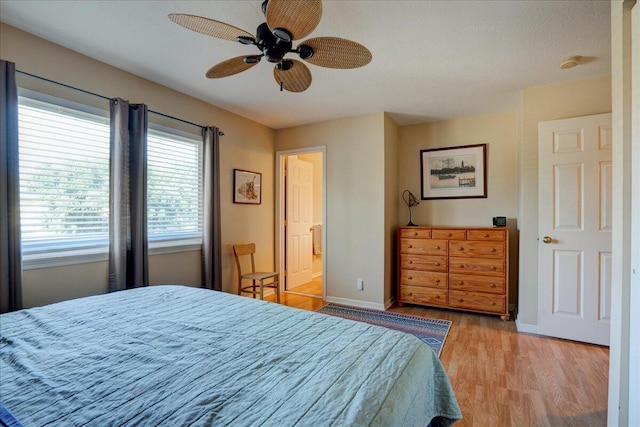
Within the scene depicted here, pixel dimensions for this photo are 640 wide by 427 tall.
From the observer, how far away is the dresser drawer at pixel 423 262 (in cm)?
352

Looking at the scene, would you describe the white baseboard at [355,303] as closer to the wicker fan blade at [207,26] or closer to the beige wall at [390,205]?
the beige wall at [390,205]

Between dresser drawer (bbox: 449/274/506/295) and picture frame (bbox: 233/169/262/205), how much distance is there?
8.82 ft

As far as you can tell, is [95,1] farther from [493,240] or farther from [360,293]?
[493,240]

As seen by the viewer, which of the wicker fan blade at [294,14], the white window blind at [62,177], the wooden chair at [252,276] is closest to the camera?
the wicker fan blade at [294,14]

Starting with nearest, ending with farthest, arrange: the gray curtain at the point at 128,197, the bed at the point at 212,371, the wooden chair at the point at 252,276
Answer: the bed at the point at 212,371
the gray curtain at the point at 128,197
the wooden chair at the point at 252,276

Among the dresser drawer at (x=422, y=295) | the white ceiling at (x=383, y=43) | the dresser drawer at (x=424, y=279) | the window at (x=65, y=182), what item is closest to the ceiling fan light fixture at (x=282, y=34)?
the white ceiling at (x=383, y=43)

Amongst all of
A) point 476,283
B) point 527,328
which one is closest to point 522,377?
point 527,328

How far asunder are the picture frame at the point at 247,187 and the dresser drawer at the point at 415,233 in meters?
2.00

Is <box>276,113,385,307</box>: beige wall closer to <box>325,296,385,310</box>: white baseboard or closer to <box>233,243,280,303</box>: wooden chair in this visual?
<box>325,296,385,310</box>: white baseboard

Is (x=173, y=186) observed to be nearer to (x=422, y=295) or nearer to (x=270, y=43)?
(x=270, y=43)

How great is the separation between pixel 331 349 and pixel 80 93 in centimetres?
270

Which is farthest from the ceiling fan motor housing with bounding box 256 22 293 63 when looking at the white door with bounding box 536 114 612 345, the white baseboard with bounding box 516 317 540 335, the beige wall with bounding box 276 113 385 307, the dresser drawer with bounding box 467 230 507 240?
the white baseboard with bounding box 516 317 540 335

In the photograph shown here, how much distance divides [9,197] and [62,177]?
Answer: 38 cm

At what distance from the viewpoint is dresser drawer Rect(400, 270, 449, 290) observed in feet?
11.5
